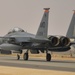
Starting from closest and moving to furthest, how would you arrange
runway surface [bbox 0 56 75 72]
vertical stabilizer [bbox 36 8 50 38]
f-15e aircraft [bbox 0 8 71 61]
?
1. runway surface [bbox 0 56 75 72]
2. f-15e aircraft [bbox 0 8 71 61]
3. vertical stabilizer [bbox 36 8 50 38]

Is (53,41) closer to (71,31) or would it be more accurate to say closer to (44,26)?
(71,31)

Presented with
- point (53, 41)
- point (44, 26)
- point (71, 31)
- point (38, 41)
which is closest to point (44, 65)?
point (53, 41)

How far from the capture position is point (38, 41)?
32.2m

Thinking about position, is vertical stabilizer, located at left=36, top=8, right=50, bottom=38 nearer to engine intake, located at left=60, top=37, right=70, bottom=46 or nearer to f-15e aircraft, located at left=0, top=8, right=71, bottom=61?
f-15e aircraft, located at left=0, top=8, right=71, bottom=61

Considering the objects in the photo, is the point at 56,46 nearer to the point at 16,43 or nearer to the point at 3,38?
the point at 16,43

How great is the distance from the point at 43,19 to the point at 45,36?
2611mm

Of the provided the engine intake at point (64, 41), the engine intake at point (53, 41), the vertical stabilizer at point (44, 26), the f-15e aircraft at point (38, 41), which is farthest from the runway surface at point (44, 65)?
the vertical stabilizer at point (44, 26)

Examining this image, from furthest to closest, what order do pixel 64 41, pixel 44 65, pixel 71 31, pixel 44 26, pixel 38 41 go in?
1. pixel 44 26
2. pixel 71 31
3. pixel 38 41
4. pixel 64 41
5. pixel 44 65

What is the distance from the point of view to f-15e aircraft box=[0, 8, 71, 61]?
31484mm

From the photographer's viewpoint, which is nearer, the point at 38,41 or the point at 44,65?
the point at 44,65

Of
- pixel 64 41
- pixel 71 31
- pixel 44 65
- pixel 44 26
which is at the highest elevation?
pixel 44 26

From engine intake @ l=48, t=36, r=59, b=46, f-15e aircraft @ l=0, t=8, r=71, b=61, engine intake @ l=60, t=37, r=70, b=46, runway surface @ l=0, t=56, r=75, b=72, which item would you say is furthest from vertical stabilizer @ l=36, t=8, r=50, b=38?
runway surface @ l=0, t=56, r=75, b=72

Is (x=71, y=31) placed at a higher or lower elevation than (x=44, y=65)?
higher

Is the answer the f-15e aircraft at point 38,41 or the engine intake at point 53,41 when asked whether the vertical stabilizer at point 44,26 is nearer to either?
the f-15e aircraft at point 38,41
